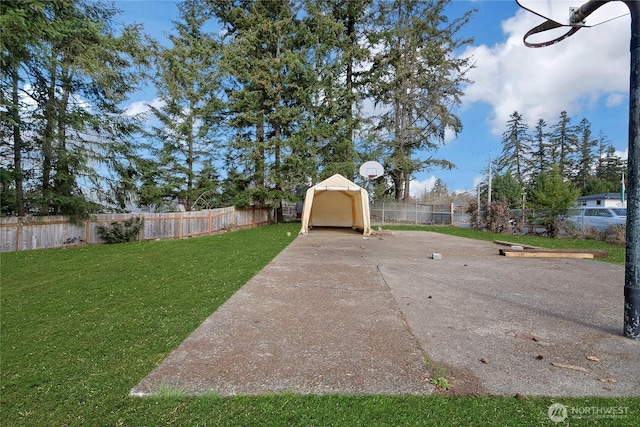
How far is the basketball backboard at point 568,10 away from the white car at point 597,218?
12242mm

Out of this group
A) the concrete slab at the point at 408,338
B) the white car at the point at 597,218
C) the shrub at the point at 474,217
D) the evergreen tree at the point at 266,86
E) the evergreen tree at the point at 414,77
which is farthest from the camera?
the evergreen tree at the point at 414,77

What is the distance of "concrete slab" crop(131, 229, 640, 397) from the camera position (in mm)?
2160

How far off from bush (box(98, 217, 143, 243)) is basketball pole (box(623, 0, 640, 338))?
1363 centimetres

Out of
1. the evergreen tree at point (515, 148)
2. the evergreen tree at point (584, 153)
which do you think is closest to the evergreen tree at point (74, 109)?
the evergreen tree at point (515, 148)

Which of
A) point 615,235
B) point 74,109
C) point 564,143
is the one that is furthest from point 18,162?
point 564,143

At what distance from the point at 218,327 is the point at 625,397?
3216mm

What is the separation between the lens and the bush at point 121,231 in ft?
37.9

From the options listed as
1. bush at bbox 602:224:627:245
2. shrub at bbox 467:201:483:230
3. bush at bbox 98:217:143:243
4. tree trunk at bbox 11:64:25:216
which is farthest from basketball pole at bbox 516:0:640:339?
shrub at bbox 467:201:483:230

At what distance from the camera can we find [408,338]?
2.88 m

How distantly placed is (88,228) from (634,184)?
14264mm

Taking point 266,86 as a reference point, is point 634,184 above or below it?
below

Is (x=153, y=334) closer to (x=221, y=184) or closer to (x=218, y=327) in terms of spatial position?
(x=218, y=327)

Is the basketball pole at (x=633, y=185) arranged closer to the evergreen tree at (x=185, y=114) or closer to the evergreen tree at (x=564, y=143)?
the evergreen tree at (x=185, y=114)

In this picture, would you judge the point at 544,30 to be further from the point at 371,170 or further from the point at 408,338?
the point at 371,170
